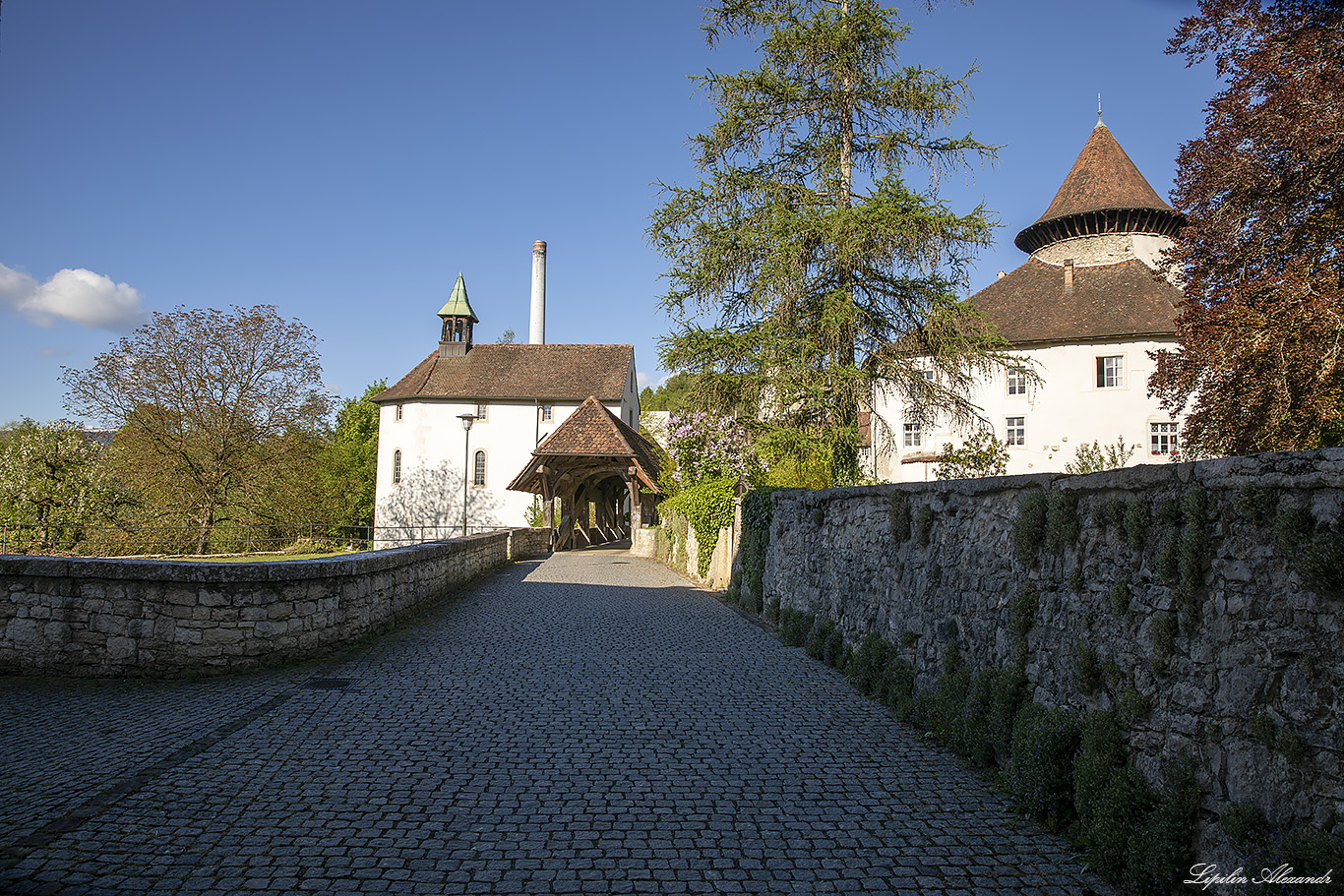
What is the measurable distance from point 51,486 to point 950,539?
87.8 feet

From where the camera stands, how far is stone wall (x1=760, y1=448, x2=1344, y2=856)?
262 cm

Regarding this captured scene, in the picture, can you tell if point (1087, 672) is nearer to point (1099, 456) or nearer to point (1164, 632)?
point (1164, 632)

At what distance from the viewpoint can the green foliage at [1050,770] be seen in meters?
3.80

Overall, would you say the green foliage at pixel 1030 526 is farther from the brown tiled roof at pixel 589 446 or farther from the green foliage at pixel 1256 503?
the brown tiled roof at pixel 589 446

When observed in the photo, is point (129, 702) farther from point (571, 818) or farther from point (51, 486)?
point (51, 486)

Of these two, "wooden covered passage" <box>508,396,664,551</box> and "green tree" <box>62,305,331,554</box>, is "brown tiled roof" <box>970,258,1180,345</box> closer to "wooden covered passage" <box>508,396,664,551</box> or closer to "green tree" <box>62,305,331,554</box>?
"wooden covered passage" <box>508,396,664,551</box>

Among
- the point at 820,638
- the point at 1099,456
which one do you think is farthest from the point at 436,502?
the point at 820,638

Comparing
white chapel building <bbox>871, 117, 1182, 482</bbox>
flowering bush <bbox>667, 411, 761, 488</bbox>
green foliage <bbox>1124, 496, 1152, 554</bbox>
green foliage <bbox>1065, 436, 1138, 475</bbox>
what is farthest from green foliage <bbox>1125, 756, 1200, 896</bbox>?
white chapel building <bbox>871, 117, 1182, 482</bbox>

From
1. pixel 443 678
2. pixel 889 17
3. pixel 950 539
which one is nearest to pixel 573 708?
pixel 443 678

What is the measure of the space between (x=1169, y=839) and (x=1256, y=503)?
1.31m

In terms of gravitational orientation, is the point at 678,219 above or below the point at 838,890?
above

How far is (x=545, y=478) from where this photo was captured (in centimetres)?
2694

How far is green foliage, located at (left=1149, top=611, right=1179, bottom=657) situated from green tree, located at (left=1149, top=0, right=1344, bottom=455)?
1026cm

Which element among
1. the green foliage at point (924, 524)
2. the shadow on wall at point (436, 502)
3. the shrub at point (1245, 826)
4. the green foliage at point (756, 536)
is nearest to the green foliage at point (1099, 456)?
the green foliage at point (756, 536)
